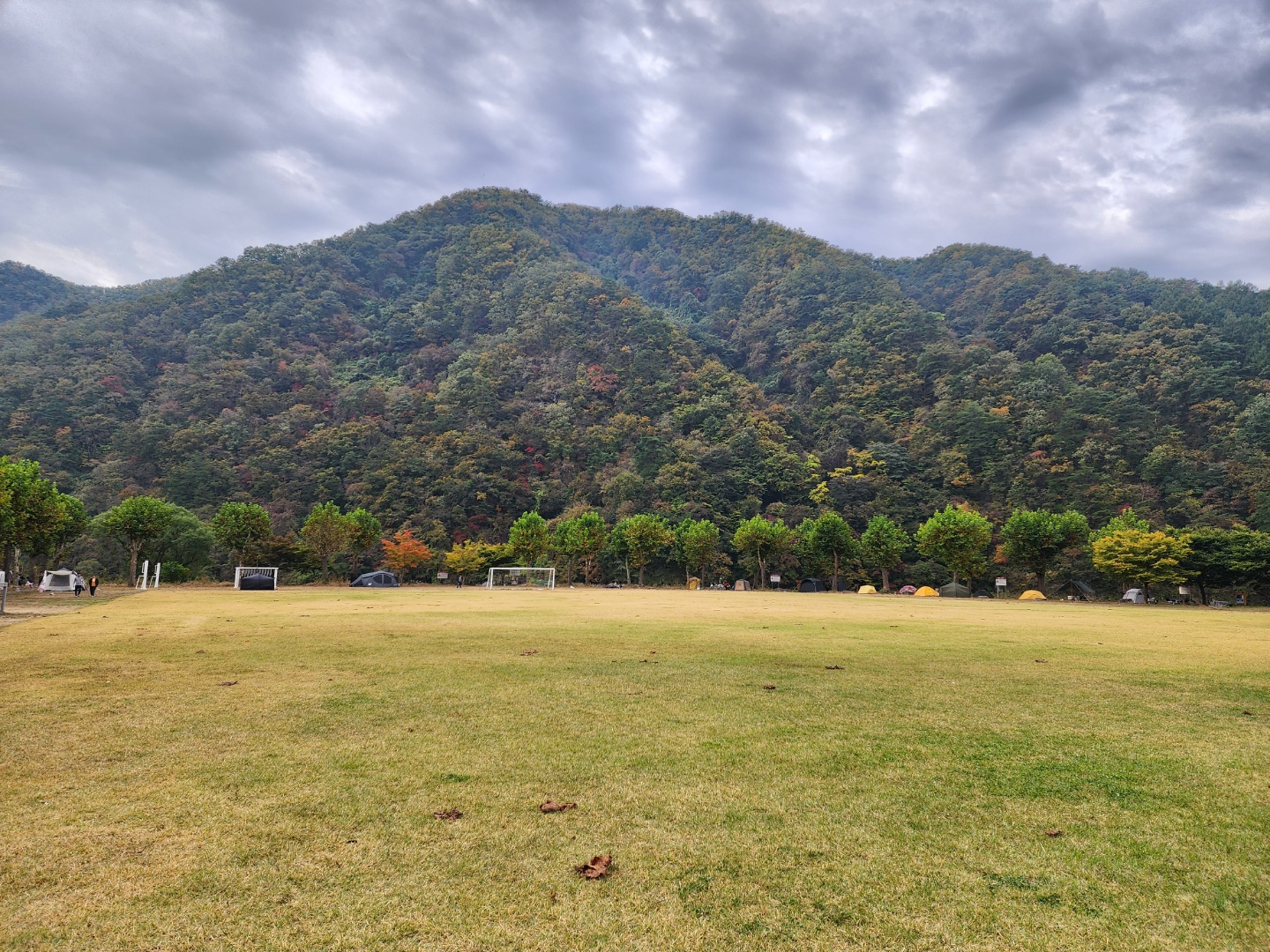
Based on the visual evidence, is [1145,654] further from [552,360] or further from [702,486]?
[552,360]

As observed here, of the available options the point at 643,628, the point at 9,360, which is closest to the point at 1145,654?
the point at 643,628

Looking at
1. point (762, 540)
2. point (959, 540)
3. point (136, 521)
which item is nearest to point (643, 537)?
point (762, 540)

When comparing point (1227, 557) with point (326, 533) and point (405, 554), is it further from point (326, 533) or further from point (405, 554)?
point (326, 533)

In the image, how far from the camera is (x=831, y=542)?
210 feet

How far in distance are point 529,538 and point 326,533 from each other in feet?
57.1

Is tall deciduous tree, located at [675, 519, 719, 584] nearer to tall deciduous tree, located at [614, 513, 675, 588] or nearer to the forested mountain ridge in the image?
tall deciduous tree, located at [614, 513, 675, 588]

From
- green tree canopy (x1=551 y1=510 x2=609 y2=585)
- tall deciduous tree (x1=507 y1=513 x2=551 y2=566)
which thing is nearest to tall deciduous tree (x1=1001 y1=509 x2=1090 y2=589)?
green tree canopy (x1=551 y1=510 x2=609 y2=585)

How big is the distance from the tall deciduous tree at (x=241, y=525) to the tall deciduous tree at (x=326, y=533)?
11.4 ft

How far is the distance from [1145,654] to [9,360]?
130 meters

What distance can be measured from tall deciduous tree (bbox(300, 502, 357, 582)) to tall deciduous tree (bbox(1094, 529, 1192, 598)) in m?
59.6

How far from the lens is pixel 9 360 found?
92.8 metres

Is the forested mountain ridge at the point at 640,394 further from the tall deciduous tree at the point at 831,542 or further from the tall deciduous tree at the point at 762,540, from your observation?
the tall deciduous tree at the point at 831,542

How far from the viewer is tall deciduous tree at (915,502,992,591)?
53375 mm

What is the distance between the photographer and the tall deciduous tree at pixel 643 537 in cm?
6600
